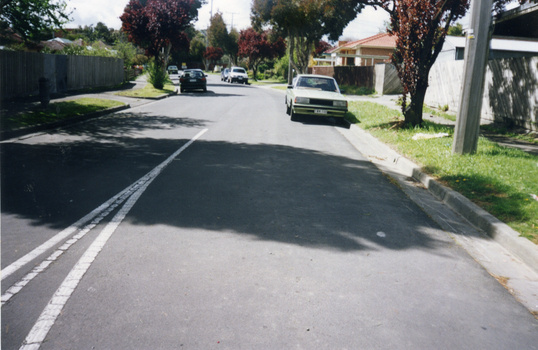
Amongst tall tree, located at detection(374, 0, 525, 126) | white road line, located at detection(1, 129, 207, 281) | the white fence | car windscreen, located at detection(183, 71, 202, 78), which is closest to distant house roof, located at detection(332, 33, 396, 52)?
car windscreen, located at detection(183, 71, 202, 78)

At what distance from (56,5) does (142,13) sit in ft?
49.5

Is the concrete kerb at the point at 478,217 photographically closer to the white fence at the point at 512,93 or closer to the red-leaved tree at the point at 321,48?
the white fence at the point at 512,93

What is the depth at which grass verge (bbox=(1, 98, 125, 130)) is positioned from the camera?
38.8ft

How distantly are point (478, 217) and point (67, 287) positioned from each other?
4.52 m

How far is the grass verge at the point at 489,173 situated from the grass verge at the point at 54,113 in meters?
9.17

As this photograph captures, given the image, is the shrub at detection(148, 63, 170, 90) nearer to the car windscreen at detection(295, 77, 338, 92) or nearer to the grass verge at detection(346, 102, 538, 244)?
the car windscreen at detection(295, 77, 338, 92)

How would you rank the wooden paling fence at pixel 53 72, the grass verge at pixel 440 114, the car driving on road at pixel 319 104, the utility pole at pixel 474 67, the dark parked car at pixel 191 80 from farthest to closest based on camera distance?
the dark parked car at pixel 191 80
the wooden paling fence at pixel 53 72
the grass verge at pixel 440 114
the car driving on road at pixel 319 104
the utility pole at pixel 474 67

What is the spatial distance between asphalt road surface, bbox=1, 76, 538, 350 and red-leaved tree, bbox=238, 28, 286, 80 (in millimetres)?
63685

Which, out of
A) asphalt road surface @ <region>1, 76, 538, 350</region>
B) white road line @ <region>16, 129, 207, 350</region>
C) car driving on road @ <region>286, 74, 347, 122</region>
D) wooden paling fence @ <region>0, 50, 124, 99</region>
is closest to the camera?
white road line @ <region>16, 129, 207, 350</region>

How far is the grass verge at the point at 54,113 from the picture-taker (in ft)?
38.8

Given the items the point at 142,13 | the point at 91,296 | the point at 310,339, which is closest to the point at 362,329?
the point at 310,339

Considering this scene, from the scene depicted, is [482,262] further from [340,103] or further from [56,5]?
[56,5]

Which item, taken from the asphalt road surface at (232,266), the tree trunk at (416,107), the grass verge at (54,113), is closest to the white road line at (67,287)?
the asphalt road surface at (232,266)

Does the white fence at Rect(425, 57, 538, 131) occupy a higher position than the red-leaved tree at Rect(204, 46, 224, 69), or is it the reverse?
the red-leaved tree at Rect(204, 46, 224, 69)
